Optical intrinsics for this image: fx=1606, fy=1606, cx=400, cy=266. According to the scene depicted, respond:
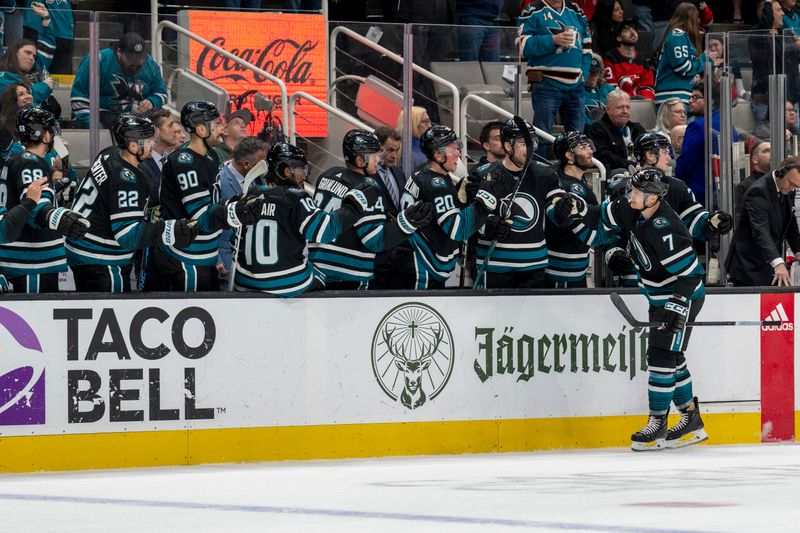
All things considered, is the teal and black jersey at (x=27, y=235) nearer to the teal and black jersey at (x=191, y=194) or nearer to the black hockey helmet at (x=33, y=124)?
the black hockey helmet at (x=33, y=124)

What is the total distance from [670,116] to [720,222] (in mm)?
2177

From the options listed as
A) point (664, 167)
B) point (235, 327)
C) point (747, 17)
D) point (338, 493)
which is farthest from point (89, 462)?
point (747, 17)

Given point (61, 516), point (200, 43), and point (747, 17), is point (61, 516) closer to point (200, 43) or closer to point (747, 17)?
point (200, 43)

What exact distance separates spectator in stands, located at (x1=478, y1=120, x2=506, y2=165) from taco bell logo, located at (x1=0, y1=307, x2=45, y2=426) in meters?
3.08

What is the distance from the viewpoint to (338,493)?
6.83m

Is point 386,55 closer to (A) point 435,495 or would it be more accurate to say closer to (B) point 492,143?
(B) point 492,143

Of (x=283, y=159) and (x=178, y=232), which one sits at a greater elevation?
(x=283, y=159)

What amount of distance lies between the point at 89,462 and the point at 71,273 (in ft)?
5.00

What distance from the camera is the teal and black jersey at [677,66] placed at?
12055 millimetres

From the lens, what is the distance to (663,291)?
905cm

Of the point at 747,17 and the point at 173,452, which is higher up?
the point at 747,17

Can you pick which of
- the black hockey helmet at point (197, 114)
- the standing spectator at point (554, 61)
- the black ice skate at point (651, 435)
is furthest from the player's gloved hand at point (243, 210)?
the standing spectator at point (554, 61)

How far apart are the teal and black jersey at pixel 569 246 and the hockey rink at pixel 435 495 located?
1.14m

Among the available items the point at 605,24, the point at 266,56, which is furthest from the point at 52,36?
the point at 605,24
